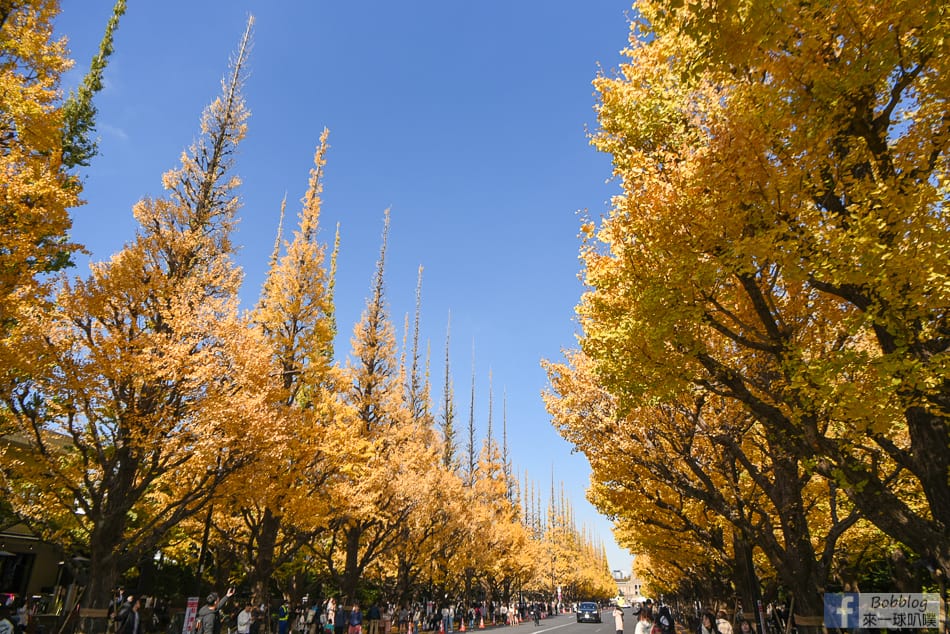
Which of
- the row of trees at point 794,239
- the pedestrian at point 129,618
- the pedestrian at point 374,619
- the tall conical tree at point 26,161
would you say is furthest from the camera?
the pedestrian at point 374,619

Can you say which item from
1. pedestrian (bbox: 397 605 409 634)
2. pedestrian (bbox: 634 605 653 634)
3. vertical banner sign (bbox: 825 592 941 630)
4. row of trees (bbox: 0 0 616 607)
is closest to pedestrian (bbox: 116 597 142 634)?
row of trees (bbox: 0 0 616 607)

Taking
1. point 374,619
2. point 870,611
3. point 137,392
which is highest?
point 137,392

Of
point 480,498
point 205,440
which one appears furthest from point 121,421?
point 480,498

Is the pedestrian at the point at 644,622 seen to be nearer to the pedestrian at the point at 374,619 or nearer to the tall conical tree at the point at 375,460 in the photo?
the tall conical tree at the point at 375,460

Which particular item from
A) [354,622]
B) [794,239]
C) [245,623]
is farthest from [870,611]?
[354,622]

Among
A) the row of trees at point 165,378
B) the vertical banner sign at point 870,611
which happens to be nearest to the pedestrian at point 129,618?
the row of trees at point 165,378

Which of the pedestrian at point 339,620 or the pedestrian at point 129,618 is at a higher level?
the pedestrian at point 129,618

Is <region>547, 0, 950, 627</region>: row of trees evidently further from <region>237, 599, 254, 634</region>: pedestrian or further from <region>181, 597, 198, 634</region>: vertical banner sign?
<region>237, 599, 254, 634</region>: pedestrian

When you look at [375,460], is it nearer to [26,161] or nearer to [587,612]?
[26,161]

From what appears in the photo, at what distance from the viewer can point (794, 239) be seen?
6434 millimetres

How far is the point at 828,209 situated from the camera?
6926mm

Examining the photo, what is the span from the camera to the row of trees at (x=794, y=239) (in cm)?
551

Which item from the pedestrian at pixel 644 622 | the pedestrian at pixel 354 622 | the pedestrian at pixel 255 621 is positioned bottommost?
the pedestrian at pixel 354 622

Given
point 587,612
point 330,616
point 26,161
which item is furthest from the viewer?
point 587,612
